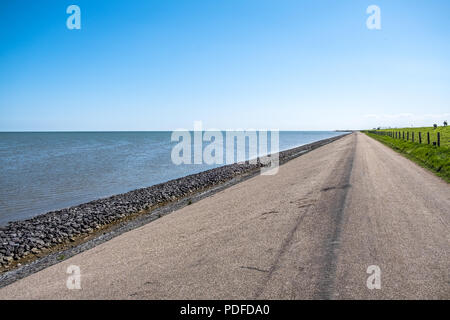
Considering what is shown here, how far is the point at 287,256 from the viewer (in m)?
5.69

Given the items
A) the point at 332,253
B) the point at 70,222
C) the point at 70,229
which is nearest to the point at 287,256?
the point at 332,253

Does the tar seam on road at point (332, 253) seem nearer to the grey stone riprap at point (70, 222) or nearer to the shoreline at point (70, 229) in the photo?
the shoreline at point (70, 229)

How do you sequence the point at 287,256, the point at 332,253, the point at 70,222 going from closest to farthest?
the point at 332,253 → the point at 287,256 → the point at 70,222

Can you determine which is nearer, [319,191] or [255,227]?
[255,227]

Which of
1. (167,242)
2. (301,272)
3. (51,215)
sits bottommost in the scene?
(51,215)

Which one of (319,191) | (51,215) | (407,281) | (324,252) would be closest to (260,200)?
(319,191)

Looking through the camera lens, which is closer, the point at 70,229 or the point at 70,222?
the point at 70,229

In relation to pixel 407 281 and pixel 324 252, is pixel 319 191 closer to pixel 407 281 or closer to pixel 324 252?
pixel 324 252

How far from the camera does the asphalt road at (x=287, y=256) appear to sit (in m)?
4.57

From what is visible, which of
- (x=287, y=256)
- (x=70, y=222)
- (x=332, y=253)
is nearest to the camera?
(x=332, y=253)

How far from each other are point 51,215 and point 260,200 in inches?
431

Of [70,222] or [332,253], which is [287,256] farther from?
[70,222]

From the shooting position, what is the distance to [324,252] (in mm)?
5664
